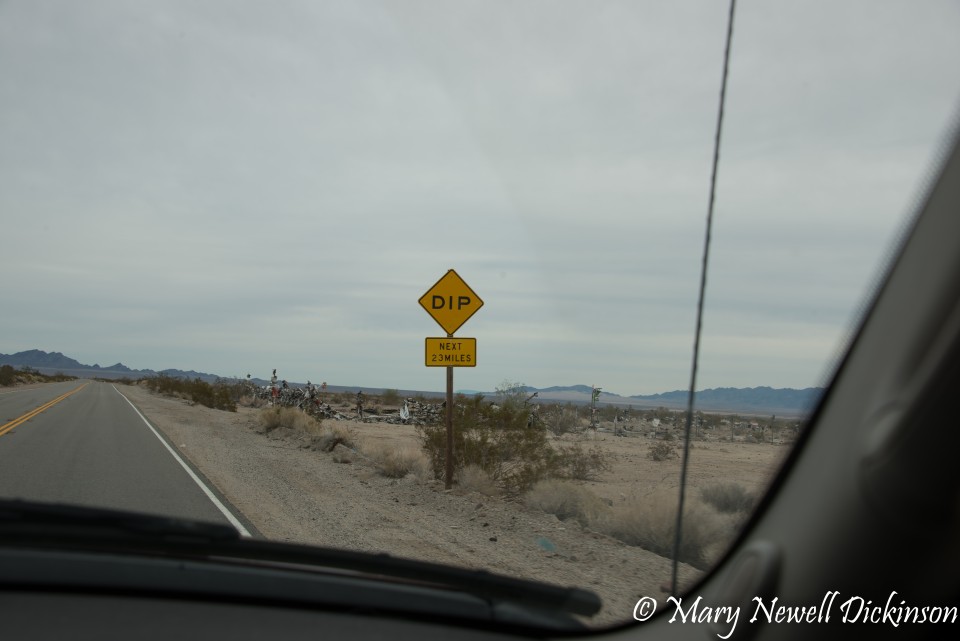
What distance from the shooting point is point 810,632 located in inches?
99.7

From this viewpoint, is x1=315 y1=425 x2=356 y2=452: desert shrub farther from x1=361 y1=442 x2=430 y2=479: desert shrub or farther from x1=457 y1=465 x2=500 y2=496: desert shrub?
x1=457 y1=465 x2=500 y2=496: desert shrub

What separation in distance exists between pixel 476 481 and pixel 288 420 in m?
16.8

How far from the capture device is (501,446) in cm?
1652

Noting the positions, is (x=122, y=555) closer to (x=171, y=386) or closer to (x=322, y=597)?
(x=322, y=597)

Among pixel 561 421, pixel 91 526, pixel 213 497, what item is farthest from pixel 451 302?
pixel 561 421

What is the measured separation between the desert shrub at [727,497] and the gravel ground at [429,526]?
2.02ft

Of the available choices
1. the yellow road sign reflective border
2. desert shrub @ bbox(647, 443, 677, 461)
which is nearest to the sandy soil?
the yellow road sign reflective border

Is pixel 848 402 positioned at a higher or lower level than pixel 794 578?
higher

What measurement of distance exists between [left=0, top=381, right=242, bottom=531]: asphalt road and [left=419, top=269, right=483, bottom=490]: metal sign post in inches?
180

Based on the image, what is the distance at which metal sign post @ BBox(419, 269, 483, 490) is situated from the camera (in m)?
15.0

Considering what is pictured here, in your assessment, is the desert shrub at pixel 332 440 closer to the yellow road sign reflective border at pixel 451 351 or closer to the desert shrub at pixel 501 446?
the desert shrub at pixel 501 446

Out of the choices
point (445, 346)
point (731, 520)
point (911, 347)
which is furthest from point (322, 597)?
point (445, 346)

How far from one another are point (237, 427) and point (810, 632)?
106 feet

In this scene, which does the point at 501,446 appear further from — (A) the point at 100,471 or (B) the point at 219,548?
(B) the point at 219,548
